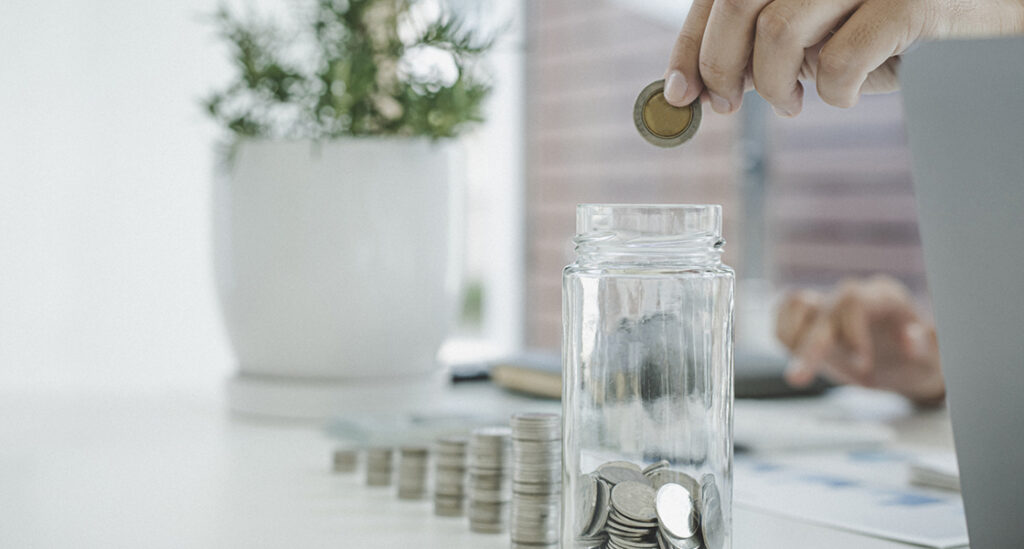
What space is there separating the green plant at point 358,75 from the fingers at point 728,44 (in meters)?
0.55

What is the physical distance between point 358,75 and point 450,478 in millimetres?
582

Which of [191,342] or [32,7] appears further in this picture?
[191,342]

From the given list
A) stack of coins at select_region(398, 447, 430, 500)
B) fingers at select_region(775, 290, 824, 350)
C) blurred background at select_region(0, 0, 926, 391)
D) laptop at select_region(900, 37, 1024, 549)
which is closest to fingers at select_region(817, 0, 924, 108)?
laptop at select_region(900, 37, 1024, 549)

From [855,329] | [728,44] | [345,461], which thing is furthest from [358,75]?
[855,329]

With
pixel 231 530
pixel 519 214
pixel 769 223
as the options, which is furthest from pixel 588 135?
pixel 231 530

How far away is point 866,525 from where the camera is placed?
2.35ft

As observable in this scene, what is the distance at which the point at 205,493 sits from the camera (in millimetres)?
808

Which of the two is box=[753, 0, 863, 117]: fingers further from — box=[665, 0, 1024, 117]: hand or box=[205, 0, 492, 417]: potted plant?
box=[205, 0, 492, 417]: potted plant

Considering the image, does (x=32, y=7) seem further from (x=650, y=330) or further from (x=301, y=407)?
(x=650, y=330)

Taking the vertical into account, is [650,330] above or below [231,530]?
above

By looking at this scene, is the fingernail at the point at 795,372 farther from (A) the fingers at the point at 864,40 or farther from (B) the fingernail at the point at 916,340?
(A) the fingers at the point at 864,40

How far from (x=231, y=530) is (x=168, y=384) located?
0.90 m

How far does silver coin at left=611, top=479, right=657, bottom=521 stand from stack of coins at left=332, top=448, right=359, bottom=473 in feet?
1.33

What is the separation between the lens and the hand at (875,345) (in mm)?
1259
